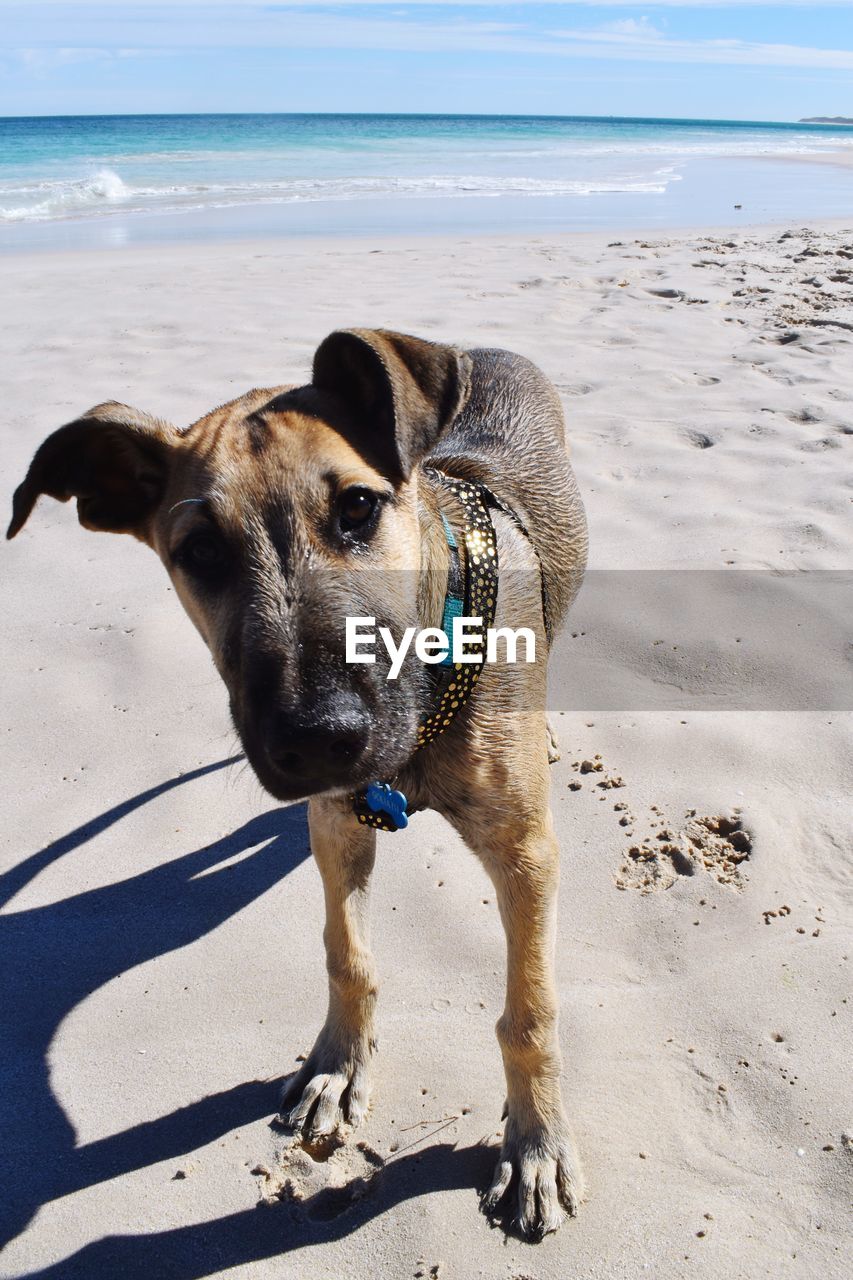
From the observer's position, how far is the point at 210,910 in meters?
3.53

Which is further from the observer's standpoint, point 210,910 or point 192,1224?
point 210,910

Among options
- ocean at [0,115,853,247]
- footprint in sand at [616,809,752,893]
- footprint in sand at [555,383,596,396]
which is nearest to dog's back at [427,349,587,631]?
footprint in sand at [616,809,752,893]

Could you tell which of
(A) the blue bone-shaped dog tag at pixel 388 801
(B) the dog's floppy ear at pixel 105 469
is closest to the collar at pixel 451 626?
(A) the blue bone-shaped dog tag at pixel 388 801

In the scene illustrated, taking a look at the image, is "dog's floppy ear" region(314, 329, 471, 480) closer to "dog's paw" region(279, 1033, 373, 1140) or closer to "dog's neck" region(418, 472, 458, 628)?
"dog's neck" region(418, 472, 458, 628)

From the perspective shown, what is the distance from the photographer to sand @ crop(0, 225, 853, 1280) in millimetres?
2484

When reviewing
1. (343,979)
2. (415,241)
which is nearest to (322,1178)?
(343,979)

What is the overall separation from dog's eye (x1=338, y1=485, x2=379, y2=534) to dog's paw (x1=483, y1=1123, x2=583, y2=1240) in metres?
1.61

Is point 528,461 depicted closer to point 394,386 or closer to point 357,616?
point 394,386

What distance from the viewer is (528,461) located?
4.05 metres

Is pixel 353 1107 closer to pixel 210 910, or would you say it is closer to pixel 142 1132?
pixel 142 1132

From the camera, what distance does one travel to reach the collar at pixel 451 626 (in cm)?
256

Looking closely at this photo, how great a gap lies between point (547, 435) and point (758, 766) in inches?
62.9

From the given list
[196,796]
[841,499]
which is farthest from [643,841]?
[841,499]

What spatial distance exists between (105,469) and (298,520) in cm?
83
